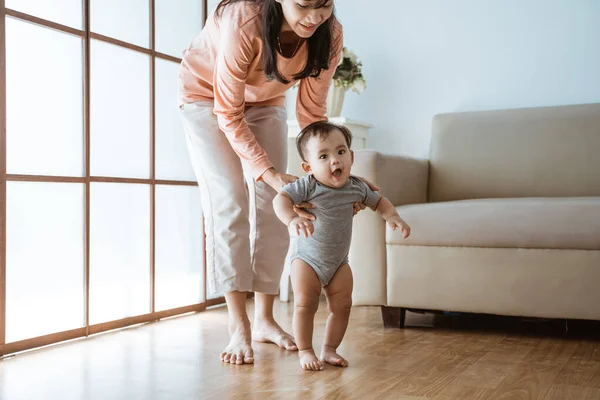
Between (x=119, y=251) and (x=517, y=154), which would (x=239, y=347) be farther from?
(x=517, y=154)

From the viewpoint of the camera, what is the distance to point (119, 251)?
2.31m

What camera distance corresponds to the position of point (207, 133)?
5.76ft

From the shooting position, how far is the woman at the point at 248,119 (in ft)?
5.10

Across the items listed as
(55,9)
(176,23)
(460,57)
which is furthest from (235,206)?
(460,57)

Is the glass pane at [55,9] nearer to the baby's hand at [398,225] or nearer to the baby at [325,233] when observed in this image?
the baby at [325,233]

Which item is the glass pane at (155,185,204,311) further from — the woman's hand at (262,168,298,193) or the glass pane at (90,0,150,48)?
the woman's hand at (262,168,298,193)

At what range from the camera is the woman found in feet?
5.10

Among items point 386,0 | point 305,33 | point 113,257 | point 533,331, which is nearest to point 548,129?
point 533,331

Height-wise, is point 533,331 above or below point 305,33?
below

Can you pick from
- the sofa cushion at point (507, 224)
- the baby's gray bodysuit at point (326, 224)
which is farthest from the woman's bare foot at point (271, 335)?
the sofa cushion at point (507, 224)

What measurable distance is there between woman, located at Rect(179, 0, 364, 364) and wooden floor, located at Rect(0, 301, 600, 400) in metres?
0.18

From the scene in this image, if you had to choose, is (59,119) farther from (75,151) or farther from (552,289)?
(552,289)

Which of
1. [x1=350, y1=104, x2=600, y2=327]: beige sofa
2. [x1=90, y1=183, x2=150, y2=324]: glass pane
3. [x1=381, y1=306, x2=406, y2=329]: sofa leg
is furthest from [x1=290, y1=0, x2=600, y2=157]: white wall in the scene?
[x1=90, y1=183, x2=150, y2=324]: glass pane

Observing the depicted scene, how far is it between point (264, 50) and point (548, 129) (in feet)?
4.77
